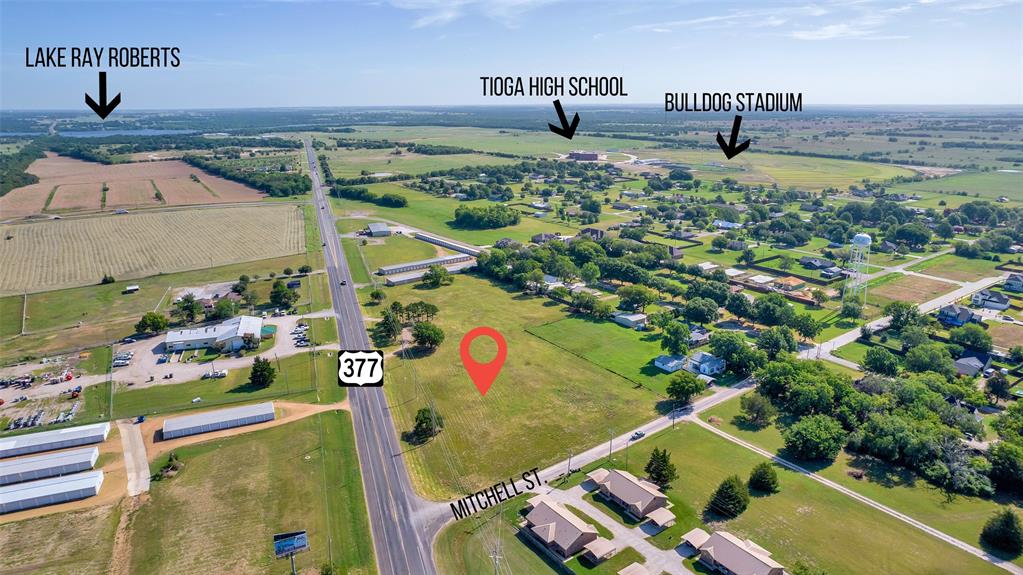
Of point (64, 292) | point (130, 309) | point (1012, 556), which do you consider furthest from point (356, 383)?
point (64, 292)

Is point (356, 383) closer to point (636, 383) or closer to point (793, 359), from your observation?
point (636, 383)

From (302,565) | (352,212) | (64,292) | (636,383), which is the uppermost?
(352,212)

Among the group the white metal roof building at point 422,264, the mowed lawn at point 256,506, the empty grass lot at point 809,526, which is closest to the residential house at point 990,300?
the empty grass lot at point 809,526

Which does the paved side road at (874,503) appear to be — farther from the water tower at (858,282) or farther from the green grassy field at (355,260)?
the green grassy field at (355,260)

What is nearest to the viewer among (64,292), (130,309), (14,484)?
(14,484)

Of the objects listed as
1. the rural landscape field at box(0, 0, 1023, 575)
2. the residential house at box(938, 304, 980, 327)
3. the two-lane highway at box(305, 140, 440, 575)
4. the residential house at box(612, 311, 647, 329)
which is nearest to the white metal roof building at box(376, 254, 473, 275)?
the rural landscape field at box(0, 0, 1023, 575)

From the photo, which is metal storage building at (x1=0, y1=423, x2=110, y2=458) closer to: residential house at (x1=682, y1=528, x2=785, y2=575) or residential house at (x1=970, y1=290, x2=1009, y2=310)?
residential house at (x1=682, y1=528, x2=785, y2=575)
